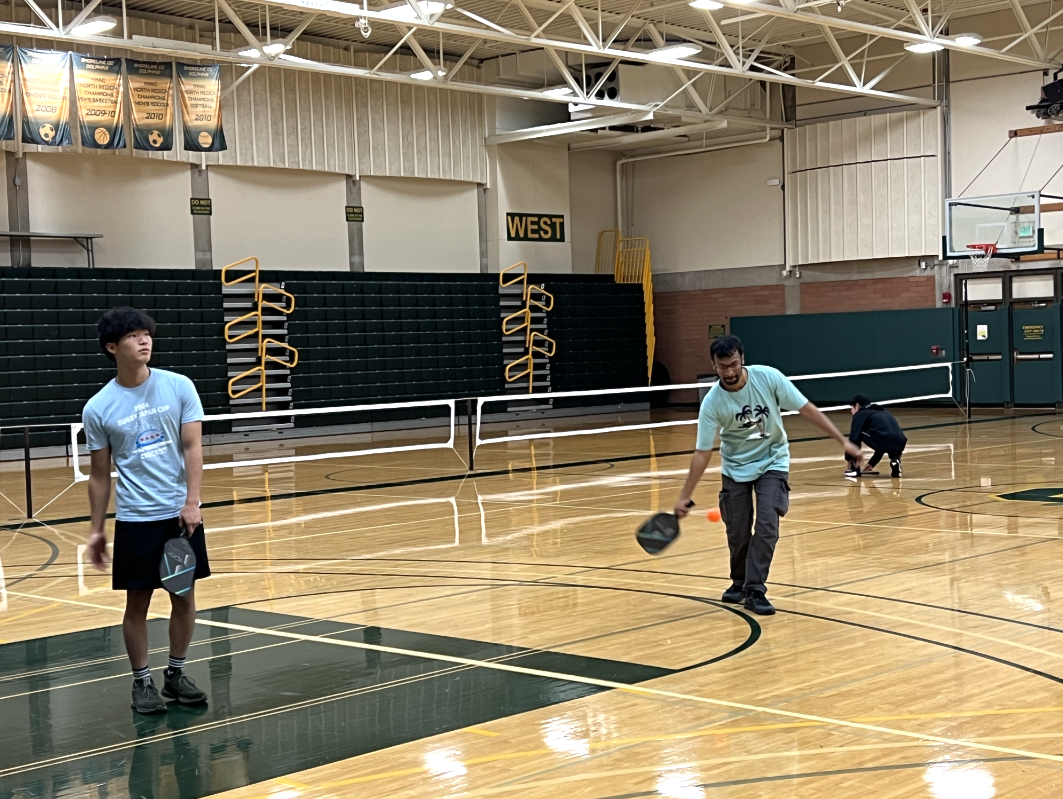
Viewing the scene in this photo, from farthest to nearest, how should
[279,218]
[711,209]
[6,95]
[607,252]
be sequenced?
[607,252], [711,209], [279,218], [6,95]

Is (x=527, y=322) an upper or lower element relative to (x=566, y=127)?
lower

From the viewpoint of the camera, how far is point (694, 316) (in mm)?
30297

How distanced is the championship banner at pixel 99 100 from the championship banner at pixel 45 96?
20 centimetres

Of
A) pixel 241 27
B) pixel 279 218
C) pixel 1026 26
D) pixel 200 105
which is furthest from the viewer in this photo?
pixel 279 218

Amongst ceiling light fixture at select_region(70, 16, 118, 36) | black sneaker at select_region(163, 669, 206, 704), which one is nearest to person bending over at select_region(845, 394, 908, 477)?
black sneaker at select_region(163, 669, 206, 704)

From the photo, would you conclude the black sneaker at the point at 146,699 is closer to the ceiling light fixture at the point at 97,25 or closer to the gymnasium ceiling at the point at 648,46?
the gymnasium ceiling at the point at 648,46

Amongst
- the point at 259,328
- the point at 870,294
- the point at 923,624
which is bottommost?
the point at 923,624

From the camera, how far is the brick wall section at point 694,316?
29109 millimetres

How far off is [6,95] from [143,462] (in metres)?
15.4

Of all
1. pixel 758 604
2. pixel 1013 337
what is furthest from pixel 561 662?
pixel 1013 337

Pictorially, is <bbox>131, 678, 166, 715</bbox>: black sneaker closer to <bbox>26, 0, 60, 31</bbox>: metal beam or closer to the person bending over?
the person bending over

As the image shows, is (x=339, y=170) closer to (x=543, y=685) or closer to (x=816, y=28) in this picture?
(x=816, y=28)

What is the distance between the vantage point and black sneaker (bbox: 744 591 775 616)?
743cm

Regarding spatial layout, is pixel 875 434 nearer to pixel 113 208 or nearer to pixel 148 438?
pixel 148 438
